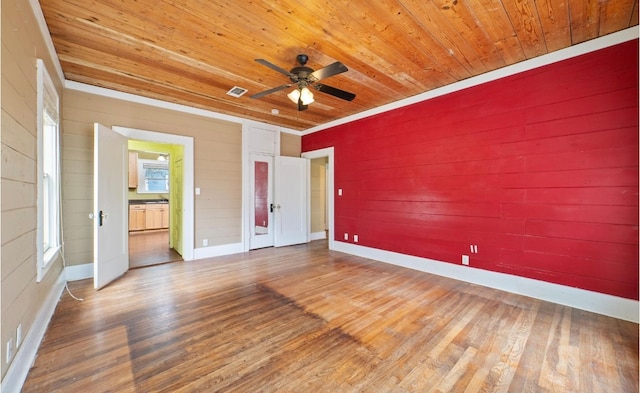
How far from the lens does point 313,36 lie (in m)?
2.70

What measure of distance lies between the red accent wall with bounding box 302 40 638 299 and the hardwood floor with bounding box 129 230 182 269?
4173 mm

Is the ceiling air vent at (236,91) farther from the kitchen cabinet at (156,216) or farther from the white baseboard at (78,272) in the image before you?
the kitchen cabinet at (156,216)

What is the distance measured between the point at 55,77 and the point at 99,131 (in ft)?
2.31

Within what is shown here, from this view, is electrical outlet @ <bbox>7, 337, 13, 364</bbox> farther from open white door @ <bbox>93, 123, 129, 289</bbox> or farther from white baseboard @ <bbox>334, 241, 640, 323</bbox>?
white baseboard @ <bbox>334, 241, 640, 323</bbox>

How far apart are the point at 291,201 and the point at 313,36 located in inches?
162

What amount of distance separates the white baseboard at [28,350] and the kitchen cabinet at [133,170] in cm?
612

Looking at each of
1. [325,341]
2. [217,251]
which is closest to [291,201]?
[217,251]

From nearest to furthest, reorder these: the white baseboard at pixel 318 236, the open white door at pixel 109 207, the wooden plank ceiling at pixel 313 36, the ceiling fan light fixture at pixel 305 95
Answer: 1. the wooden plank ceiling at pixel 313 36
2. the ceiling fan light fixture at pixel 305 95
3. the open white door at pixel 109 207
4. the white baseboard at pixel 318 236

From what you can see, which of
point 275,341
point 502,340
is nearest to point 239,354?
point 275,341

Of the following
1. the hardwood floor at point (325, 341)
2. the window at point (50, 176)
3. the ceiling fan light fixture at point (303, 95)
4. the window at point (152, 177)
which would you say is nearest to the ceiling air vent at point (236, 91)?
the ceiling fan light fixture at point (303, 95)

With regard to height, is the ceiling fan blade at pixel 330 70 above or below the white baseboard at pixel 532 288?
above

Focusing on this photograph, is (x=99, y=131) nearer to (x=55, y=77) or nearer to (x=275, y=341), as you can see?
(x=55, y=77)

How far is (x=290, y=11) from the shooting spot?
7.66 ft

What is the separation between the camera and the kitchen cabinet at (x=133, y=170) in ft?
26.3
